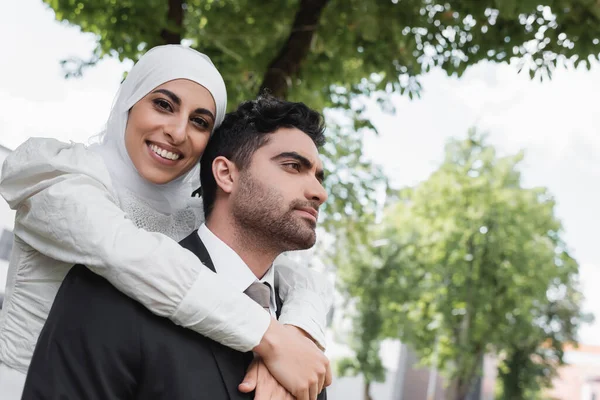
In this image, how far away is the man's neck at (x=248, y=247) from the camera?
2391 millimetres

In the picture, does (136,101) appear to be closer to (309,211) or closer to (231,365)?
(309,211)

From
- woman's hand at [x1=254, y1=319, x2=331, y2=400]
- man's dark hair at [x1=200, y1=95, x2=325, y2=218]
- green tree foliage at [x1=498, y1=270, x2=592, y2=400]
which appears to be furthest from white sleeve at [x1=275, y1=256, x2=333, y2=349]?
green tree foliage at [x1=498, y1=270, x2=592, y2=400]

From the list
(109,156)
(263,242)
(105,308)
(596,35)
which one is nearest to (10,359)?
(105,308)

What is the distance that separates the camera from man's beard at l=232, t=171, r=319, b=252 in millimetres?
2312

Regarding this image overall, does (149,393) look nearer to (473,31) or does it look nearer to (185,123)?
(185,123)

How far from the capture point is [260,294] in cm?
237

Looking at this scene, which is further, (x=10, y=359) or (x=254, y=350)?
(x=10, y=359)

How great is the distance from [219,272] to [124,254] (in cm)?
45

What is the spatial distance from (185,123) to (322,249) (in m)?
15.6

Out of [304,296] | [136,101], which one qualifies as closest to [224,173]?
[136,101]

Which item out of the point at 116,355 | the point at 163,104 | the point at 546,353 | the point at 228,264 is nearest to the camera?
the point at 116,355

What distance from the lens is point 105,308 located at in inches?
78.1

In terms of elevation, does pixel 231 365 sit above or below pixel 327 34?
below

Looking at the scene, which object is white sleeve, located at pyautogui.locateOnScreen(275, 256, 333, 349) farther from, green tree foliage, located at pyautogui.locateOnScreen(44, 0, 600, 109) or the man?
green tree foliage, located at pyautogui.locateOnScreen(44, 0, 600, 109)
